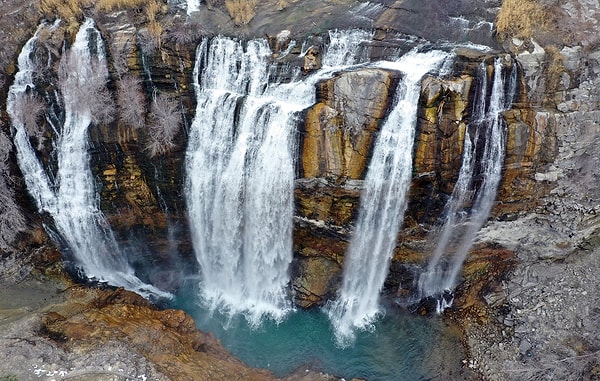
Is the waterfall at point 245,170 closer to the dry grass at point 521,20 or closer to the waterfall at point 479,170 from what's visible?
the waterfall at point 479,170

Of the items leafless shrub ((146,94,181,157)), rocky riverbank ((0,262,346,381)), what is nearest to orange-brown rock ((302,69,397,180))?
leafless shrub ((146,94,181,157))

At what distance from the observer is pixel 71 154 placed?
17.5 m

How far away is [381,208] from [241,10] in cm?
999

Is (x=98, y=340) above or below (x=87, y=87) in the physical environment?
below

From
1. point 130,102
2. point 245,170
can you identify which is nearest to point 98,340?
point 245,170

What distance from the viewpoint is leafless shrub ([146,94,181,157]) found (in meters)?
17.2

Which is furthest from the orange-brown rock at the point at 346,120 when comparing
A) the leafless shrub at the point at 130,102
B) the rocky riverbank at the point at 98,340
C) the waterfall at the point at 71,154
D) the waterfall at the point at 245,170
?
the waterfall at the point at 71,154

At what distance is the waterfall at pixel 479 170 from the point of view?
14.7 meters

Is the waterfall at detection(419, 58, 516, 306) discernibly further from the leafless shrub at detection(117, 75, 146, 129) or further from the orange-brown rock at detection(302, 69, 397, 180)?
the leafless shrub at detection(117, 75, 146, 129)

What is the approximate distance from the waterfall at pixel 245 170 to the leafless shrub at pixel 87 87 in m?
3.33

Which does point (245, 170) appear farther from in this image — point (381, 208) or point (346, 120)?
point (381, 208)

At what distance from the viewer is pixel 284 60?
17078mm

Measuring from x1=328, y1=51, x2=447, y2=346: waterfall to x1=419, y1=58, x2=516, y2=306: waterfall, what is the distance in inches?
67.4

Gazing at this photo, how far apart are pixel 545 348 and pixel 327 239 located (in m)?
8.35
